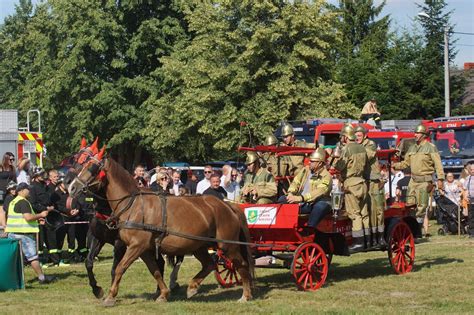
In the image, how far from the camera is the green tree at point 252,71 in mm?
36312

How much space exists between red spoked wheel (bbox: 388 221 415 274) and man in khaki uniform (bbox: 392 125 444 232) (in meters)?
0.49

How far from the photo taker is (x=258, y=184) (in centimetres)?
1379

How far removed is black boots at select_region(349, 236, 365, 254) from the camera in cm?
1349

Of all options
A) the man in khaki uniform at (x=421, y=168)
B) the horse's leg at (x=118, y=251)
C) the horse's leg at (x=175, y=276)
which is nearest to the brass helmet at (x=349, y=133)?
the man in khaki uniform at (x=421, y=168)

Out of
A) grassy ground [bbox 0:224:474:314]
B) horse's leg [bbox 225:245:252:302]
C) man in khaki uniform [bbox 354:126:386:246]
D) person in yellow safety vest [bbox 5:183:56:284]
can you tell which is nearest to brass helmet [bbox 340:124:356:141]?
man in khaki uniform [bbox 354:126:386:246]

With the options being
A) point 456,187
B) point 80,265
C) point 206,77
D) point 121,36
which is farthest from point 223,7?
point 80,265

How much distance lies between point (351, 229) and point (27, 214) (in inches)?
213

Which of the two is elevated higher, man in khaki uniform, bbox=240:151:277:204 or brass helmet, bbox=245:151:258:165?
brass helmet, bbox=245:151:258:165

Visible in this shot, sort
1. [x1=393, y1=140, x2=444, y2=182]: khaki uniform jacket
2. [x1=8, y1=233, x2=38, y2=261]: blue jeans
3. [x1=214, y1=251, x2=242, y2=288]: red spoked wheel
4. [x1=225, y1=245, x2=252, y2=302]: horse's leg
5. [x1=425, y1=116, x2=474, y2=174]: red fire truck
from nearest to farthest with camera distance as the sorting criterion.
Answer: [x1=225, y1=245, x2=252, y2=302]: horse's leg < [x1=214, y1=251, x2=242, y2=288]: red spoked wheel < [x1=8, y1=233, x2=38, y2=261]: blue jeans < [x1=393, y1=140, x2=444, y2=182]: khaki uniform jacket < [x1=425, y1=116, x2=474, y2=174]: red fire truck

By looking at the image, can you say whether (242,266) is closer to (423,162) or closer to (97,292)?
(97,292)

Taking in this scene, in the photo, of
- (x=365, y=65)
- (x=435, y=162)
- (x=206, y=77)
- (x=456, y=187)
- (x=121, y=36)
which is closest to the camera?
(x=435, y=162)

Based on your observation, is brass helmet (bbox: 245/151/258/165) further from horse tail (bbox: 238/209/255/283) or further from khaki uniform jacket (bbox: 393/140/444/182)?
khaki uniform jacket (bbox: 393/140/444/182)

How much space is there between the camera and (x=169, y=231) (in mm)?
11773

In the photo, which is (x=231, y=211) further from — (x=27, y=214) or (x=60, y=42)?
(x=60, y=42)
